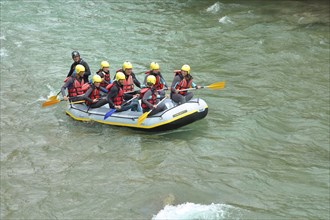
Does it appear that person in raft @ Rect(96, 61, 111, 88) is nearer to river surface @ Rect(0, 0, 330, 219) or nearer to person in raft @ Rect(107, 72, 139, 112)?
person in raft @ Rect(107, 72, 139, 112)

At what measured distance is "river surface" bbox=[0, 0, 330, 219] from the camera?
8664 mm

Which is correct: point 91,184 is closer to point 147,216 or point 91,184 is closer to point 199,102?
point 147,216

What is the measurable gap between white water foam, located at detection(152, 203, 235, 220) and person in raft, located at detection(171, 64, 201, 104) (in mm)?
3510

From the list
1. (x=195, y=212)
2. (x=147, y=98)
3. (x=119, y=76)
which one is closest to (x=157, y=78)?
(x=147, y=98)

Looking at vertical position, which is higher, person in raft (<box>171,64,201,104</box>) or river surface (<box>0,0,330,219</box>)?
person in raft (<box>171,64,201,104</box>)

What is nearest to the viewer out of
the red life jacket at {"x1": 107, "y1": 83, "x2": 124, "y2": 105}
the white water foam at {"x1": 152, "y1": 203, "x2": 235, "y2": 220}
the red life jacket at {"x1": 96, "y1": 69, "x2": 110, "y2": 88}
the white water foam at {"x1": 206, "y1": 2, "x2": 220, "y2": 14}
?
the white water foam at {"x1": 152, "y1": 203, "x2": 235, "y2": 220}

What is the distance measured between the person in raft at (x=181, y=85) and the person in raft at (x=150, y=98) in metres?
0.52

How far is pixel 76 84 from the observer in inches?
455

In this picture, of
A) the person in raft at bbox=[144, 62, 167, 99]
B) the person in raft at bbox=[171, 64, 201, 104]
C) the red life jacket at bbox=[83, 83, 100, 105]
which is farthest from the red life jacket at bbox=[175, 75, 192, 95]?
the red life jacket at bbox=[83, 83, 100, 105]

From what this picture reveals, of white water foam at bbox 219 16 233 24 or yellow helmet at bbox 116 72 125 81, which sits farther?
white water foam at bbox 219 16 233 24

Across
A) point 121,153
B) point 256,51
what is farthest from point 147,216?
point 256,51

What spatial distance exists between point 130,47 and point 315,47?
21.1 ft

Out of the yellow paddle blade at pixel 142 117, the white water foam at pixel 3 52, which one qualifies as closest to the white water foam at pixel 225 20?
the white water foam at pixel 3 52

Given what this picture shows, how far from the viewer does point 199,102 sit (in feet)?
35.5
